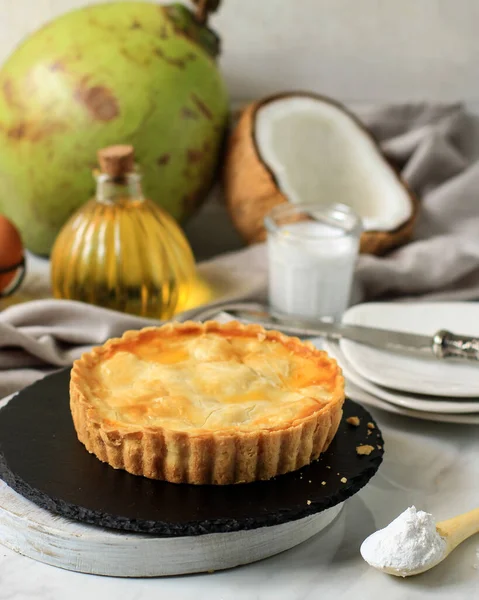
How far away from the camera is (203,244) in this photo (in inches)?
91.9

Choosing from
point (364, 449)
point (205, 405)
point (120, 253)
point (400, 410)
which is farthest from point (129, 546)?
point (120, 253)

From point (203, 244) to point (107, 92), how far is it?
576 mm

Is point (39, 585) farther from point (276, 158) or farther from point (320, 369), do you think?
point (276, 158)

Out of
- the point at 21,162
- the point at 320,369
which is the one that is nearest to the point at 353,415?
the point at 320,369

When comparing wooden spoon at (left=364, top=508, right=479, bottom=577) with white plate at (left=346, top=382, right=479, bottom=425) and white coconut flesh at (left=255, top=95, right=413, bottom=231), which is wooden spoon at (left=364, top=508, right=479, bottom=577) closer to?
white plate at (left=346, top=382, right=479, bottom=425)

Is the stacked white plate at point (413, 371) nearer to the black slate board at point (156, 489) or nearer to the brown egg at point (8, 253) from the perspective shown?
the black slate board at point (156, 489)

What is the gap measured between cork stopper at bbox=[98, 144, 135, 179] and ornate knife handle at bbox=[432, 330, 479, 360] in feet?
2.11

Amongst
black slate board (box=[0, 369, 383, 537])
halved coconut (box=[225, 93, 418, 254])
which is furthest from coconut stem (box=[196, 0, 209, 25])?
black slate board (box=[0, 369, 383, 537])

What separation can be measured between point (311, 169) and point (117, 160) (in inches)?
26.2

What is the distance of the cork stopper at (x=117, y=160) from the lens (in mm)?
1604

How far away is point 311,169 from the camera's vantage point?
214cm

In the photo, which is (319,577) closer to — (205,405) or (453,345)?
(205,405)

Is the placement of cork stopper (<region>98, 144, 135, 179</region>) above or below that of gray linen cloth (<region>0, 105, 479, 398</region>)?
above

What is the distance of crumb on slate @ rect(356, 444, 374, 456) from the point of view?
1.09 metres
